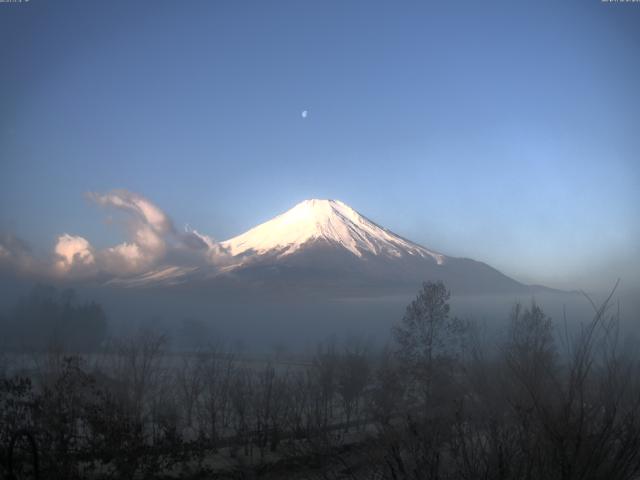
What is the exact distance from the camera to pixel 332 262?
120 metres

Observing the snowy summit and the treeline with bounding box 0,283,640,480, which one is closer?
the treeline with bounding box 0,283,640,480

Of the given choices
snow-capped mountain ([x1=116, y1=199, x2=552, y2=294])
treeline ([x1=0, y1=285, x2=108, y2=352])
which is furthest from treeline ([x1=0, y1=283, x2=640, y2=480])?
snow-capped mountain ([x1=116, y1=199, x2=552, y2=294])

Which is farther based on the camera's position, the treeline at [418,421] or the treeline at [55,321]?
the treeline at [55,321]

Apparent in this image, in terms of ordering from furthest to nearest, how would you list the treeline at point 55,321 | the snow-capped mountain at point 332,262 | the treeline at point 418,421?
the snow-capped mountain at point 332,262
the treeline at point 55,321
the treeline at point 418,421

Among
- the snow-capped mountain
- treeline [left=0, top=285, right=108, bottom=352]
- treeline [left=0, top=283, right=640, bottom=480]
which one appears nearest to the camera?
treeline [left=0, top=283, right=640, bottom=480]

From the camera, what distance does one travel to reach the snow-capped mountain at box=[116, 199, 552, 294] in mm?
116125

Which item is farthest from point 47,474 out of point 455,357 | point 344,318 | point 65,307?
point 344,318

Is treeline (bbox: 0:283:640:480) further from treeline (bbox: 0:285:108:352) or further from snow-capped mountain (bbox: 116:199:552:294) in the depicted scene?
snow-capped mountain (bbox: 116:199:552:294)

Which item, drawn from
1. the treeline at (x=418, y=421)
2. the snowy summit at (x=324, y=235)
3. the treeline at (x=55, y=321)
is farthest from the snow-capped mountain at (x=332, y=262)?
the treeline at (x=418, y=421)

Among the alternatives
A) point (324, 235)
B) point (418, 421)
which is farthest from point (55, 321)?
point (324, 235)

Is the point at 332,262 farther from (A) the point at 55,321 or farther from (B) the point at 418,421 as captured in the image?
(B) the point at 418,421

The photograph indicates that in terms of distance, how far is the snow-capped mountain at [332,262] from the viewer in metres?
116

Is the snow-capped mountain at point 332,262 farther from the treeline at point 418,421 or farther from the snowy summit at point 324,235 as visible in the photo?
the treeline at point 418,421

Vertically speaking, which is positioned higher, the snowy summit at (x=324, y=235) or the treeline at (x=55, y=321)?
the snowy summit at (x=324, y=235)
